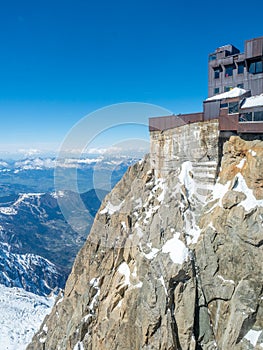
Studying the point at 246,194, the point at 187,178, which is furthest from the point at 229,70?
the point at 246,194

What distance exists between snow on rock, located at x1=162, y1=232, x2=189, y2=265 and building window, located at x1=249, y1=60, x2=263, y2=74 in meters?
21.1

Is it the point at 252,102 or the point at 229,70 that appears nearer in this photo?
the point at 252,102

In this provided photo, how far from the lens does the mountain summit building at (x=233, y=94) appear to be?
76.0ft

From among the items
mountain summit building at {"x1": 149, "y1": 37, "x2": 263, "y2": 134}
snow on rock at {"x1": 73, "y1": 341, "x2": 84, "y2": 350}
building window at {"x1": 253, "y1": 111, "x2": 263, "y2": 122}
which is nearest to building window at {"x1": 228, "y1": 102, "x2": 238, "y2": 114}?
mountain summit building at {"x1": 149, "y1": 37, "x2": 263, "y2": 134}

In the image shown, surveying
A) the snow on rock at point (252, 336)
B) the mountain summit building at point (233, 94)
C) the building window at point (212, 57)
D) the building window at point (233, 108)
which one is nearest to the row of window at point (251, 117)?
the mountain summit building at point (233, 94)

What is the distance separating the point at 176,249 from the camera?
22688mm

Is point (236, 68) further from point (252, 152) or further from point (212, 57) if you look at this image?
point (252, 152)

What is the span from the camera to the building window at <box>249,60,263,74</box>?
30.4m

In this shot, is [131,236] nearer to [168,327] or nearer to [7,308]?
[168,327]

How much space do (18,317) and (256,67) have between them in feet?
357

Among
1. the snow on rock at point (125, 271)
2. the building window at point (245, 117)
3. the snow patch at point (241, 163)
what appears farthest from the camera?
the snow on rock at point (125, 271)

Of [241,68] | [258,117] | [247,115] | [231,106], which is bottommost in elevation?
[258,117]

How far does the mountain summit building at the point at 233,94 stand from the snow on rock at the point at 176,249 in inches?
428

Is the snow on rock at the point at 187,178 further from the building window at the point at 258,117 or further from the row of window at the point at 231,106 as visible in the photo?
the building window at the point at 258,117
